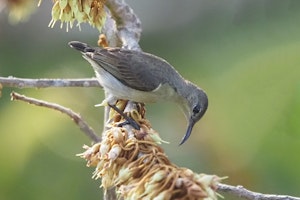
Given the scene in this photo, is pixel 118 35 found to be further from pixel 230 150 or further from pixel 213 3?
pixel 213 3

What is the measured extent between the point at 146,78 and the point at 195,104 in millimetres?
172

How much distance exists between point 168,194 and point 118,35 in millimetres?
881

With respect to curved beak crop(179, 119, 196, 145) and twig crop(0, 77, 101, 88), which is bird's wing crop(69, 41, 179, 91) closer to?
curved beak crop(179, 119, 196, 145)

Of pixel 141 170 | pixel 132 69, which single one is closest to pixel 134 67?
pixel 132 69

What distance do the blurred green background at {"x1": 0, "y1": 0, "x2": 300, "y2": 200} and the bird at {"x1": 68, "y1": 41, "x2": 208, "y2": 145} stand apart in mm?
209

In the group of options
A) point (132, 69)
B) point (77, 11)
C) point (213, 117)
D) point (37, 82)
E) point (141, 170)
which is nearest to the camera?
point (141, 170)

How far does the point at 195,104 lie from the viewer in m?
2.54

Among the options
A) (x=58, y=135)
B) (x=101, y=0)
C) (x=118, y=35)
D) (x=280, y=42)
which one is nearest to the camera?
(x=101, y=0)

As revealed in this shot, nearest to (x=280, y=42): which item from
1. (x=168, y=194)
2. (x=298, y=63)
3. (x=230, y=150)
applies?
(x=298, y=63)

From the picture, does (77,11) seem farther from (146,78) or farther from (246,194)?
(146,78)

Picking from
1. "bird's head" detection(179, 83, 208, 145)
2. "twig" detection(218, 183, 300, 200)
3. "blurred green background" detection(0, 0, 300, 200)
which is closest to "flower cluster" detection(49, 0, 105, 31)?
"twig" detection(218, 183, 300, 200)

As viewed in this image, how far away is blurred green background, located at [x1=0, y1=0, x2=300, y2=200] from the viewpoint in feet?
8.81

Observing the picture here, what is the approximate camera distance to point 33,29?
13.8 feet

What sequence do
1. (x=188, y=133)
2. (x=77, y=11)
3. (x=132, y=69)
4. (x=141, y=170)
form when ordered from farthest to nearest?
(x=132, y=69) → (x=188, y=133) → (x=77, y=11) → (x=141, y=170)
